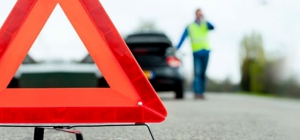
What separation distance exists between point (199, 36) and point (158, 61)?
140cm

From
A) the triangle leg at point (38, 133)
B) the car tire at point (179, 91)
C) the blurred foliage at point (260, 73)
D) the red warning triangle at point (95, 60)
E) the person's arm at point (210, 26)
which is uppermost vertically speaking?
the blurred foliage at point (260, 73)

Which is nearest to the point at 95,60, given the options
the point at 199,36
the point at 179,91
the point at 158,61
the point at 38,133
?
the point at 38,133

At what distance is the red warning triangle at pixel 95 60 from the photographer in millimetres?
3000

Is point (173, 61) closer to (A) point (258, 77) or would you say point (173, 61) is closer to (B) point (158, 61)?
(B) point (158, 61)

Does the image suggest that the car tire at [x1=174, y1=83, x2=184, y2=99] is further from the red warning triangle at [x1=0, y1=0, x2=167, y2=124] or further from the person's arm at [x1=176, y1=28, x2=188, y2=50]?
the red warning triangle at [x1=0, y1=0, x2=167, y2=124]

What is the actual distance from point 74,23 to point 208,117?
4.56 meters

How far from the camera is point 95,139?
15.5 feet

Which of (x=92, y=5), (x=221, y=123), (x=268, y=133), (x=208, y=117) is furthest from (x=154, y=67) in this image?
(x=92, y=5)

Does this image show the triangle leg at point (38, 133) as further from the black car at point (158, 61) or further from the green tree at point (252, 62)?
the green tree at point (252, 62)

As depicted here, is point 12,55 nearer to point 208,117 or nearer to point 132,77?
point 132,77

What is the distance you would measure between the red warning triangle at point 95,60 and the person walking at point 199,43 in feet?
28.8

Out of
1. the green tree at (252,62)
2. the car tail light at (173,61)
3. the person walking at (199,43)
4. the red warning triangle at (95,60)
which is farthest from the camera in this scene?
the green tree at (252,62)

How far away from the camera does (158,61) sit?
1308 cm

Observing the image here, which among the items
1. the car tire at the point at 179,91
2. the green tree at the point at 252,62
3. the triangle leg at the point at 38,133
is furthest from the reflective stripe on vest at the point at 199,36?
the green tree at the point at 252,62
